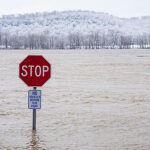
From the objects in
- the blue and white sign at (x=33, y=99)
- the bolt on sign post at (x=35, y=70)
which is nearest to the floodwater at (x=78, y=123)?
the blue and white sign at (x=33, y=99)

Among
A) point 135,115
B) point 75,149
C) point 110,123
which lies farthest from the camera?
point 135,115

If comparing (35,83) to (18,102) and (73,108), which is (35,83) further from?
(18,102)

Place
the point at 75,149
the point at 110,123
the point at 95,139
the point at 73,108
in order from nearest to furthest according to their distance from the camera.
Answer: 1. the point at 75,149
2. the point at 95,139
3. the point at 110,123
4. the point at 73,108

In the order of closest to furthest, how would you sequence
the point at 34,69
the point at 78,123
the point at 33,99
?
the point at 34,69 < the point at 33,99 < the point at 78,123

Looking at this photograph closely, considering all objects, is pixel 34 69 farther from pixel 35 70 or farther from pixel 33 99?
pixel 33 99

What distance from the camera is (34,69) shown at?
7457 millimetres

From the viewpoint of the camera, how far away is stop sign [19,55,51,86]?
7426 millimetres

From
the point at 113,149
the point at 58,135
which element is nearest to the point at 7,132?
the point at 58,135

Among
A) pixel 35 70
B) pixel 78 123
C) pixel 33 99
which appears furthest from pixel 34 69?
pixel 78 123

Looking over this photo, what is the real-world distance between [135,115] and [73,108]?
7.71 feet

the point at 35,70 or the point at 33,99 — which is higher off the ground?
the point at 35,70

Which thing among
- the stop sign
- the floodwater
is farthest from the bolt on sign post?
the floodwater

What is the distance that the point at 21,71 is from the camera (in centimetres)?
754

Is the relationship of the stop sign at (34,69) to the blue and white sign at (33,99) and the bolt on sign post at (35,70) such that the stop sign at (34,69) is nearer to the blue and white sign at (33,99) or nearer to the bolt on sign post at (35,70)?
the bolt on sign post at (35,70)
